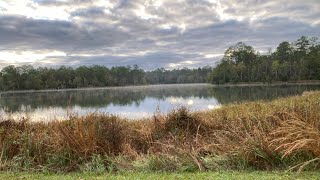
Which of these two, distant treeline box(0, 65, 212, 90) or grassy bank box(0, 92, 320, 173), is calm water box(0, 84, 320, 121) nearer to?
grassy bank box(0, 92, 320, 173)

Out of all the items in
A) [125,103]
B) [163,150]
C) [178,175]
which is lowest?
[125,103]

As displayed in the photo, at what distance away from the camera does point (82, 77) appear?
427 feet

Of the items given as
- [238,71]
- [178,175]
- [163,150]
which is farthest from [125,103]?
[238,71]

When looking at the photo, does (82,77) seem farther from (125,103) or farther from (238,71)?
(125,103)

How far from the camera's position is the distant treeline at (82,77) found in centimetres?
10981

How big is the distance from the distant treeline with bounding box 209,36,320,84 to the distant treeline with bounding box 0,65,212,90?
144 feet

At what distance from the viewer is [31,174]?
7867mm

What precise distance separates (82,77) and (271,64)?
6454cm

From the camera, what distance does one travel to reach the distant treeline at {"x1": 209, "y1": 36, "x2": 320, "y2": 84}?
9538 cm

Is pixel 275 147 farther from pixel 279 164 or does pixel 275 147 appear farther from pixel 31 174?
pixel 31 174

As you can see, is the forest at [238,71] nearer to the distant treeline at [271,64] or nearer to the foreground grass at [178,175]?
the distant treeline at [271,64]

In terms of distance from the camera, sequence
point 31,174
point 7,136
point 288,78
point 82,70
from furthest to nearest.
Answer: point 82,70, point 288,78, point 7,136, point 31,174

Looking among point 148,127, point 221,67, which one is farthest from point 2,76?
point 148,127

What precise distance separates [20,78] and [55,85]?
12018 mm
